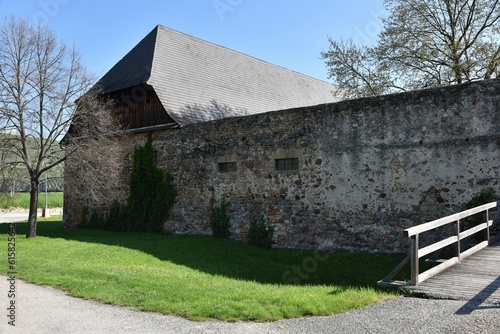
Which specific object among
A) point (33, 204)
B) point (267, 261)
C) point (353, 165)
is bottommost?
point (267, 261)

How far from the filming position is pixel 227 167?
14.3m

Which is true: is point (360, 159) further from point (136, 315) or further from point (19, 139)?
point (19, 139)

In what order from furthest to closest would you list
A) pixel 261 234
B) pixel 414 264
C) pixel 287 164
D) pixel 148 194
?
pixel 148 194
pixel 261 234
pixel 287 164
pixel 414 264

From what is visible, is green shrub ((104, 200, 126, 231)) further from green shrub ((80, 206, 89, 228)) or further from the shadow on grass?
the shadow on grass

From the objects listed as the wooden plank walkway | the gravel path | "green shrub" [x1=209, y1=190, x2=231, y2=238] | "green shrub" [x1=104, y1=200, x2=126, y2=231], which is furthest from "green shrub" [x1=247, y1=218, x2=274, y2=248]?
the gravel path

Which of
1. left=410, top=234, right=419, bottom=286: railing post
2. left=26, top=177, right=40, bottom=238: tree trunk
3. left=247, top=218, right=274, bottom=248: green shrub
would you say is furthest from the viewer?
left=26, top=177, right=40, bottom=238: tree trunk

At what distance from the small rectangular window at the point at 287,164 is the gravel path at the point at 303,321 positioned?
7179 millimetres

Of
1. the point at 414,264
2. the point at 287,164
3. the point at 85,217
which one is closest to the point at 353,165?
the point at 287,164

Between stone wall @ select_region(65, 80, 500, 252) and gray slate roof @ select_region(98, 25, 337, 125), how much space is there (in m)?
3.15

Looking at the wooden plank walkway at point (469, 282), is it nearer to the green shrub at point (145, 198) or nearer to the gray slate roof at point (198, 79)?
the green shrub at point (145, 198)

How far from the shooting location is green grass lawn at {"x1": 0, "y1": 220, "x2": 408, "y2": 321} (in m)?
5.79

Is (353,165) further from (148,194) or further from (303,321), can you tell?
(148,194)

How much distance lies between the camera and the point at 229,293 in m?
6.58

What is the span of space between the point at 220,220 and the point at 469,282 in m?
9.02
